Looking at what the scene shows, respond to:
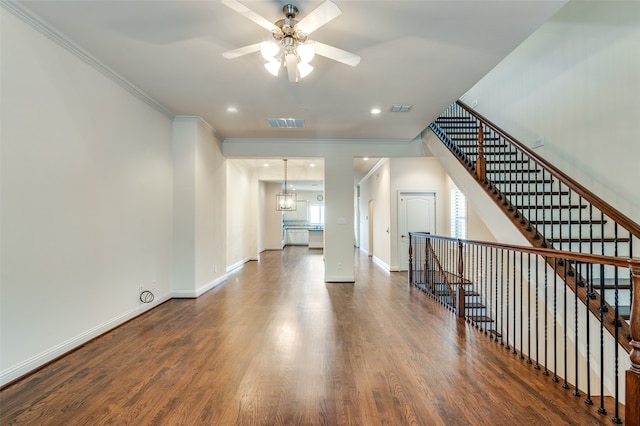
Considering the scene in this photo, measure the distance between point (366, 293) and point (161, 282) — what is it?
3.23 m

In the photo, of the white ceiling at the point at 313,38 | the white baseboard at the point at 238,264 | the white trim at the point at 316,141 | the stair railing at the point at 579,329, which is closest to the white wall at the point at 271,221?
the white baseboard at the point at 238,264

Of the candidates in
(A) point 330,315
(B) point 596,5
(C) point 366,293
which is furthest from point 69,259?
(B) point 596,5

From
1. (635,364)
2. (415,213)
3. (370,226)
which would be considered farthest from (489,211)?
(370,226)

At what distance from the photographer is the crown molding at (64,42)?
219 cm

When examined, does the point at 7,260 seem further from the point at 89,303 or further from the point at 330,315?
the point at 330,315

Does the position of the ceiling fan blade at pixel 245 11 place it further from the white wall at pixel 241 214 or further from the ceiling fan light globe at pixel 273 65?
the white wall at pixel 241 214

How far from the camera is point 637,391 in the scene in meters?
1.54

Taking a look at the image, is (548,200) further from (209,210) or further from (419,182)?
(209,210)

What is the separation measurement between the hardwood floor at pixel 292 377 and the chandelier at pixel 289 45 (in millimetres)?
2565

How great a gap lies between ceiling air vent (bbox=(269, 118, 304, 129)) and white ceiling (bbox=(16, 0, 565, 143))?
0.96 feet

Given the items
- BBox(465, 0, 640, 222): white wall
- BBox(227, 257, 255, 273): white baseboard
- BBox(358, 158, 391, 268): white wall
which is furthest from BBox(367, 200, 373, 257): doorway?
BBox(465, 0, 640, 222): white wall

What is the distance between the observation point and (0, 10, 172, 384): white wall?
218 centimetres

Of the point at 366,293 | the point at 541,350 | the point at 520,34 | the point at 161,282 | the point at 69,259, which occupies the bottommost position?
the point at 541,350

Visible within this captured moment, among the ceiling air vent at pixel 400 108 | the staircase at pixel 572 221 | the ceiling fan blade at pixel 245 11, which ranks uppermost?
the ceiling air vent at pixel 400 108
